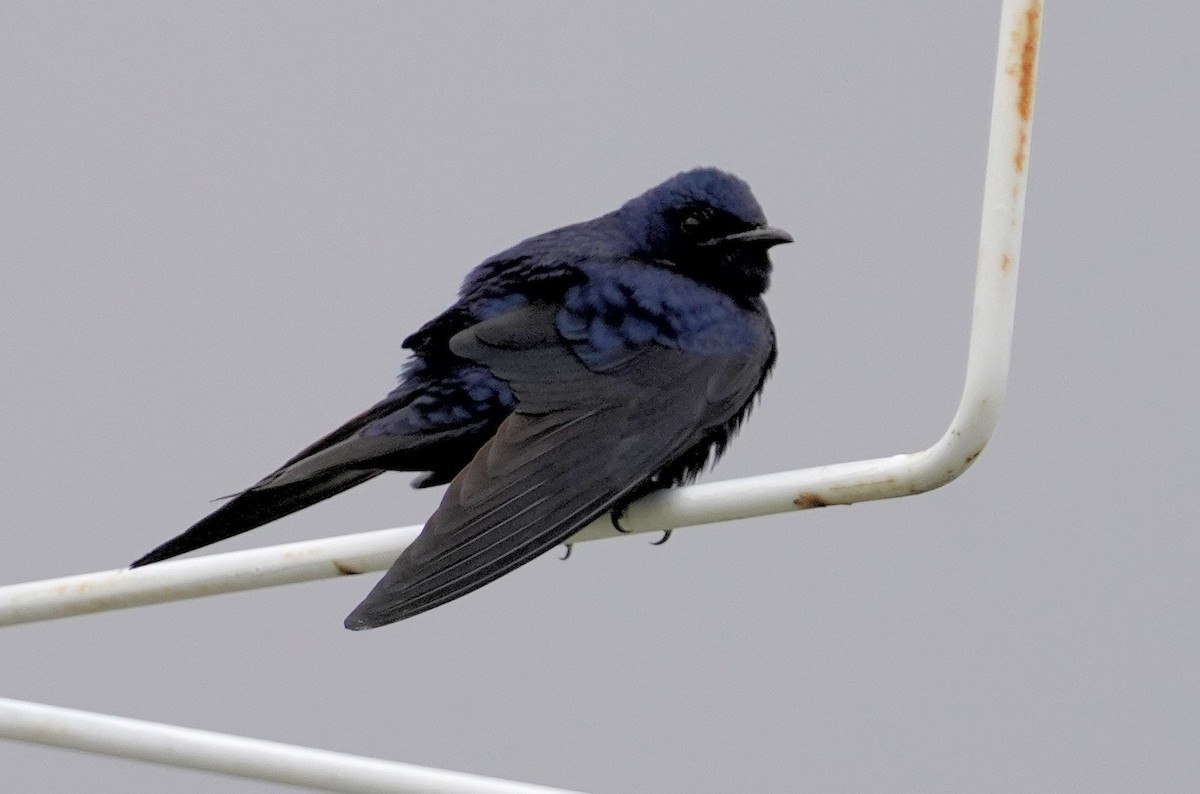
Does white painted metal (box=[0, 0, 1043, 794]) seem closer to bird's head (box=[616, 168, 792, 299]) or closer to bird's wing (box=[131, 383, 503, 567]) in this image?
bird's wing (box=[131, 383, 503, 567])

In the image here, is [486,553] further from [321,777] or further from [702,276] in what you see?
[702,276]

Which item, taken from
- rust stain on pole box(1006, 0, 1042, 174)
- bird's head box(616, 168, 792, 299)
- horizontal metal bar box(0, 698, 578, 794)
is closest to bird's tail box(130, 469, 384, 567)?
horizontal metal bar box(0, 698, 578, 794)

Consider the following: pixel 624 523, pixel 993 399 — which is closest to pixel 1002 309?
pixel 993 399

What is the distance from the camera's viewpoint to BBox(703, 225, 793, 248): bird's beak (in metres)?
3.95

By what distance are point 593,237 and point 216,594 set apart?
1.19 metres

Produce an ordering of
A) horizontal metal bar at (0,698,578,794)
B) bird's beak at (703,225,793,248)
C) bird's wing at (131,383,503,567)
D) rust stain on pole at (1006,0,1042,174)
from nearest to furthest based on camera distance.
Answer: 1. rust stain on pole at (1006,0,1042,174)
2. horizontal metal bar at (0,698,578,794)
3. bird's wing at (131,383,503,567)
4. bird's beak at (703,225,793,248)

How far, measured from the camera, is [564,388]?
12.0 feet

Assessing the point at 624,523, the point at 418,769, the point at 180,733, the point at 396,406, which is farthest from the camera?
the point at 396,406

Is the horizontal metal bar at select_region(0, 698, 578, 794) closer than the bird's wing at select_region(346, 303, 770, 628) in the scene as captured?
Yes

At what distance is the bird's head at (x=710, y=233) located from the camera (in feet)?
13.1

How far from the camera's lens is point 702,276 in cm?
403

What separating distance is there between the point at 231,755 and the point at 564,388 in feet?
3.08

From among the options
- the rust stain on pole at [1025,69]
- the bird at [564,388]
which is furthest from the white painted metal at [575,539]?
the bird at [564,388]

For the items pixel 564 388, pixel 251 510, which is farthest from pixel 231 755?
pixel 564 388
